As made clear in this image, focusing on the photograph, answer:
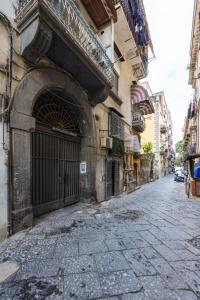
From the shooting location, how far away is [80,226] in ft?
15.0

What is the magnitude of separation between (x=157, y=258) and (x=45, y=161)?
162 inches

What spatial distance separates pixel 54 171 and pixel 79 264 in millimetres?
3604

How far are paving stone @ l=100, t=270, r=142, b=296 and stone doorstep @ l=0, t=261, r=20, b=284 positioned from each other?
132cm

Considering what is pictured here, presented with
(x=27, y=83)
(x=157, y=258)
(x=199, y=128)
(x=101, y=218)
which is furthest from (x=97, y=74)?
(x=199, y=128)

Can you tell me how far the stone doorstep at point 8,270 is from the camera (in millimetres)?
2459

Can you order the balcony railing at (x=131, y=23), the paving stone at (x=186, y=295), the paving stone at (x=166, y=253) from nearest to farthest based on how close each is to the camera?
the paving stone at (x=186, y=295)
the paving stone at (x=166, y=253)
the balcony railing at (x=131, y=23)

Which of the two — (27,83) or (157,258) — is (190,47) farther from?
(157,258)

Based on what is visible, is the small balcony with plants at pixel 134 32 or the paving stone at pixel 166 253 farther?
the small balcony with plants at pixel 134 32

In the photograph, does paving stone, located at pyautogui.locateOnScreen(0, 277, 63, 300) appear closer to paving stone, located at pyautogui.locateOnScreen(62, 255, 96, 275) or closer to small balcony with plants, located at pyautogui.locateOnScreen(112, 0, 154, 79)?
paving stone, located at pyautogui.locateOnScreen(62, 255, 96, 275)

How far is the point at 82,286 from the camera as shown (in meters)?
2.30

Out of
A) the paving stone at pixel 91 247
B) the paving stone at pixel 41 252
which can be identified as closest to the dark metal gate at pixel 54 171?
the paving stone at pixel 41 252

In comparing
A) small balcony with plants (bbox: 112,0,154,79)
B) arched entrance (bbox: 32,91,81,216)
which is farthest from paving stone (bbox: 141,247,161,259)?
small balcony with plants (bbox: 112,0,154,79)

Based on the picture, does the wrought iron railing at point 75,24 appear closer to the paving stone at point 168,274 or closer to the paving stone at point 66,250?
the paving stone at point 66,250

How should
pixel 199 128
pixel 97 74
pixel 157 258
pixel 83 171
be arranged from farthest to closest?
pixel 199 128 → pixel 83 171 → pixel 97 74 → pixel 157 258
